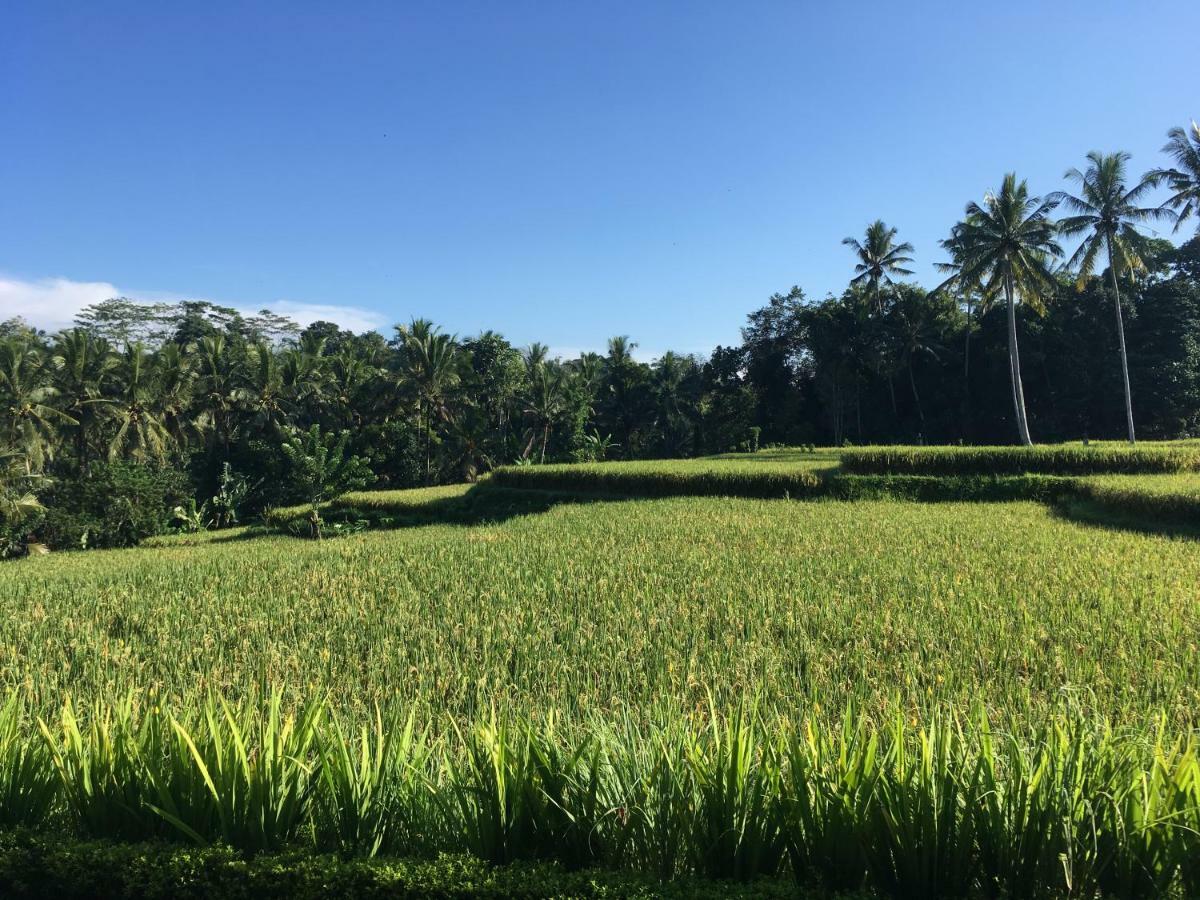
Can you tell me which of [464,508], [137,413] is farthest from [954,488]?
[137,413]

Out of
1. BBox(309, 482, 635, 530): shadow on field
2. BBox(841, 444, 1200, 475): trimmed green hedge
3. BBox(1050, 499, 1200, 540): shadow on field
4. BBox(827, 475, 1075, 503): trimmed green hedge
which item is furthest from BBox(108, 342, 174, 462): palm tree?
BBox(1050, 499, 1200, 540): shadow on field

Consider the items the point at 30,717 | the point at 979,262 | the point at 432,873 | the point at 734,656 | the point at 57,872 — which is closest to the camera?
the point at 432,873

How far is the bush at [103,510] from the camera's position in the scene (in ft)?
71.6

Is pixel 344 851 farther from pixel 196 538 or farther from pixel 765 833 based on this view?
pixel 196 538

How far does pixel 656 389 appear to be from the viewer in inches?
1387

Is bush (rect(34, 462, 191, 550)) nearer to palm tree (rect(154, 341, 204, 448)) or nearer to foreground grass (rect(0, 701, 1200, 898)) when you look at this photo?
palm tree (rect(154, 341, 204, 448))

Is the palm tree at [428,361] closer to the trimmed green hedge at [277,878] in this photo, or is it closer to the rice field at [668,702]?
the rice field at [668,702]

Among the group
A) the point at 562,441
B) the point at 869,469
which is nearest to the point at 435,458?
the point at 562,441

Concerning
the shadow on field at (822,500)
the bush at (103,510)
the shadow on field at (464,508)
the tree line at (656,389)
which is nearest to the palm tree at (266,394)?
the tree line at (656,389)

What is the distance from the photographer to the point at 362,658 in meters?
5.67

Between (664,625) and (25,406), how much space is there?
25.9 m

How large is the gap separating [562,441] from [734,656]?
27465 mm

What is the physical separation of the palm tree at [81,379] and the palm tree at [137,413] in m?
0.60

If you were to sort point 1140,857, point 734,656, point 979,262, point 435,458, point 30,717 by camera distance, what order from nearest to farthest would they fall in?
point 1140,857 → point 30,717 → point 734,656 → point 979,262 → point 435,458
